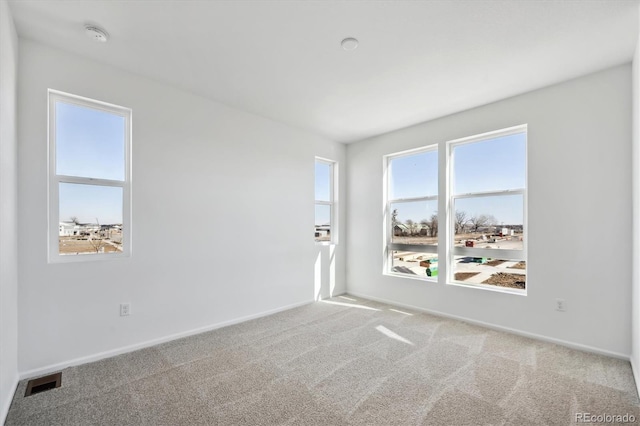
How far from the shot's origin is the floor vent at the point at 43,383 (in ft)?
7.13

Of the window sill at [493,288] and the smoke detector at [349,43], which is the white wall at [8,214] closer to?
the smoke detector at [349,43]

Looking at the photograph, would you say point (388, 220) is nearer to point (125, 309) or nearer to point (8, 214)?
point (125, 309)

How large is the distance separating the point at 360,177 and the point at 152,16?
3576 millimetres

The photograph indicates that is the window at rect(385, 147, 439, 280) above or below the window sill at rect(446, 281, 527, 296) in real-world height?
above

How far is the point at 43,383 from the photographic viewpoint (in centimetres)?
227

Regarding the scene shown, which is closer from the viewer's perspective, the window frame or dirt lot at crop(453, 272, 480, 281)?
dirt lot at crop(453, 272, 480, 281)

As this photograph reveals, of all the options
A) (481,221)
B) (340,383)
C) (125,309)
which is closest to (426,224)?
(481,221)

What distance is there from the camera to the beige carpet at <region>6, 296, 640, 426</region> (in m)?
1.91

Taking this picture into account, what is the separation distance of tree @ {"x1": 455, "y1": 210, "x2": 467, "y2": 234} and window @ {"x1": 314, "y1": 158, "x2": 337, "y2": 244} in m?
1.96

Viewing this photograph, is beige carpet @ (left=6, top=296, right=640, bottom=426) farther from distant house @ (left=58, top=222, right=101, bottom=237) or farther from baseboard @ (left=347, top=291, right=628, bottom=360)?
distant house @ (left=58, top=222, right=101, bottom=237)

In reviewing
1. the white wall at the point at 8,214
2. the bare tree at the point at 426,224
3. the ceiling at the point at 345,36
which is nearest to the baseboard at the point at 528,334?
the bare tree at the point at 426,224

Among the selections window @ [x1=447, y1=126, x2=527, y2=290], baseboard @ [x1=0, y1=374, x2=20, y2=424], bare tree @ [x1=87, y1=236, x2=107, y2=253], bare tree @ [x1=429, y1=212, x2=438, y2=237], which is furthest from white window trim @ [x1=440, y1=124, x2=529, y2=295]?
baseboard @ [x1=0, y1=374, x2=20, y2=424]

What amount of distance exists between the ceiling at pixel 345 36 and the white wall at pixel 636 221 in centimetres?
34

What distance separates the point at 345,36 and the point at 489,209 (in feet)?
8.81
